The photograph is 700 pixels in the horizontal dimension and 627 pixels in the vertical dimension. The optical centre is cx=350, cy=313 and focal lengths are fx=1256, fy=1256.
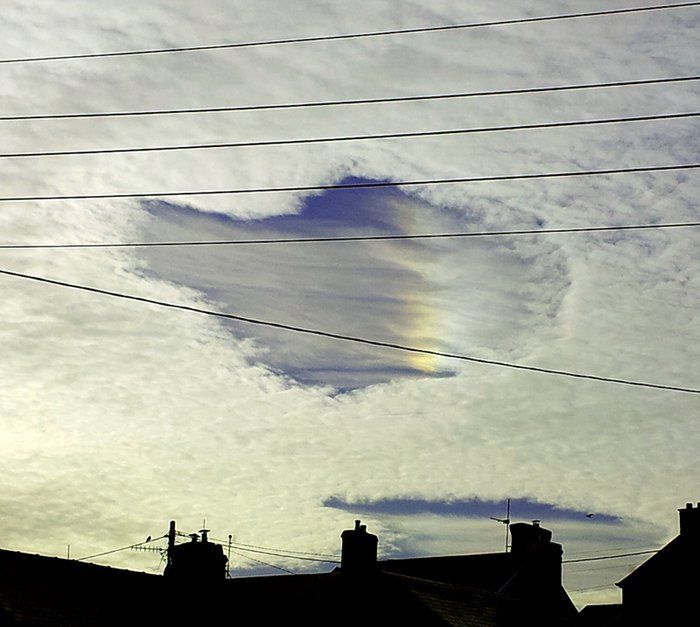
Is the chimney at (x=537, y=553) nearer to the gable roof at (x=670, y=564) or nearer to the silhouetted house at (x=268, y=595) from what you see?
the silhouetted house at (x=268, y=595)

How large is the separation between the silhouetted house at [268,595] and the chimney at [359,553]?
4cm

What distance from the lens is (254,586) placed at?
187 ft

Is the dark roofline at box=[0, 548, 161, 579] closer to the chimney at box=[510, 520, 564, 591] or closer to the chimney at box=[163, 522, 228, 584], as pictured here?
the chimney at box=[163, 522, 228, 584]

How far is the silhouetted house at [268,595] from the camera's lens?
3900 centimetres

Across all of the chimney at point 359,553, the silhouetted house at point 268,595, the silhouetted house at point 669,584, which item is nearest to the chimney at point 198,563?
the silhouetted house at point 268,595

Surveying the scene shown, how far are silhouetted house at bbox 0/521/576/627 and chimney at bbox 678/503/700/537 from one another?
26.6 feet

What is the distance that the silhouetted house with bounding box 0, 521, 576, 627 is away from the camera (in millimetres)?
39000

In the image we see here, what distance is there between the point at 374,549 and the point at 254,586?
1064 centimetres

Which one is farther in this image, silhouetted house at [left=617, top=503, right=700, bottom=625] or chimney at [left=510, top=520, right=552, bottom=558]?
chimney at [left=510, top=520, right=552, bottom=558]

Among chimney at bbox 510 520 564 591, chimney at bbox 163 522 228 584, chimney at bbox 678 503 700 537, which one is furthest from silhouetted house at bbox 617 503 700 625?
chimney at bbox 163 522 228 584

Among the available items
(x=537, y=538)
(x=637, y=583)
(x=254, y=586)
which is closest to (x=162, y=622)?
(x=254, y=586)

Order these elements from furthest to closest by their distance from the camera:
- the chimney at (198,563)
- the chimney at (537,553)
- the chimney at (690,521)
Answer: the chimney at (537,553) → the chimney at (690,521) → the chimney at (198,563)

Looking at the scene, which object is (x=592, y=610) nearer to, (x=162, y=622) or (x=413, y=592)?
(x=413, y=592)

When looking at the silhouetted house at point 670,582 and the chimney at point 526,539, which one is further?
the chimney at point 526,539
